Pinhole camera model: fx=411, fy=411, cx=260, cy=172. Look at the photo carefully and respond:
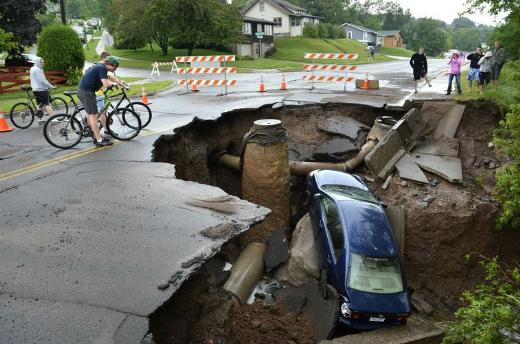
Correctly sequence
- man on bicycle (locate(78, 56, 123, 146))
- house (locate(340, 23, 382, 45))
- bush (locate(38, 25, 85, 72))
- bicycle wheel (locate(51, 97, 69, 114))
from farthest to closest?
house (locate(340, 23, 382, 45)) < bush (locate(38, 25, 85, 72)) < bicycle wheel (locate(51, 97, 69, 114)) < man on bicycle (locate(78, 56, 123, 146))

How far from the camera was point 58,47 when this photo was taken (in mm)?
22172

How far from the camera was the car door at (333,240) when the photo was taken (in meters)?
7.52

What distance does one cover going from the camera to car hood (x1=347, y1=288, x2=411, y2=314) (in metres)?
7.09

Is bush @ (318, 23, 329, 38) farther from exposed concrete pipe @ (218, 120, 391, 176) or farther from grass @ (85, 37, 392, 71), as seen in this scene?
exposed concrete pipe @ (218, 120, 391, 176)

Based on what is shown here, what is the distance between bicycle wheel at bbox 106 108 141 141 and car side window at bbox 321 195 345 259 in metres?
5.17

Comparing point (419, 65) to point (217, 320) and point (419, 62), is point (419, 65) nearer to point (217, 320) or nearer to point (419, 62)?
point (419, 62)

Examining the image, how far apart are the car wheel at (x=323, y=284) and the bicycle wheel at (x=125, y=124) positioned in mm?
5855

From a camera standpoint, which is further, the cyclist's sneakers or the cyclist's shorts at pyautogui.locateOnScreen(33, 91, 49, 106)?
the cyclist's shorts at pyautogui.locateOnScreen(33, 91, 49, 106)

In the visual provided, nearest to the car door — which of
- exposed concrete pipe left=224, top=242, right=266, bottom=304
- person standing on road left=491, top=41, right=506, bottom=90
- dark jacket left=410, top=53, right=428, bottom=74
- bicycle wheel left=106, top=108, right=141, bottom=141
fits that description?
exposed concrete pipe left=224, top=242, right=266, bottom=304

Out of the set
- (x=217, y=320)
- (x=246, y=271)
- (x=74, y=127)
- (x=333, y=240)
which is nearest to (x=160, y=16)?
(x=74, y=127)

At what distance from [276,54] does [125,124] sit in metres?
46.5

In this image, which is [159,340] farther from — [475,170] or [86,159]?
[475,170]

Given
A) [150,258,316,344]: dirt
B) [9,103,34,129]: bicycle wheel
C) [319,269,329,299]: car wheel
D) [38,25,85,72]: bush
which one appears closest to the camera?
[150,258,316,344]: dirt

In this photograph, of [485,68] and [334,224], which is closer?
[334,224]
